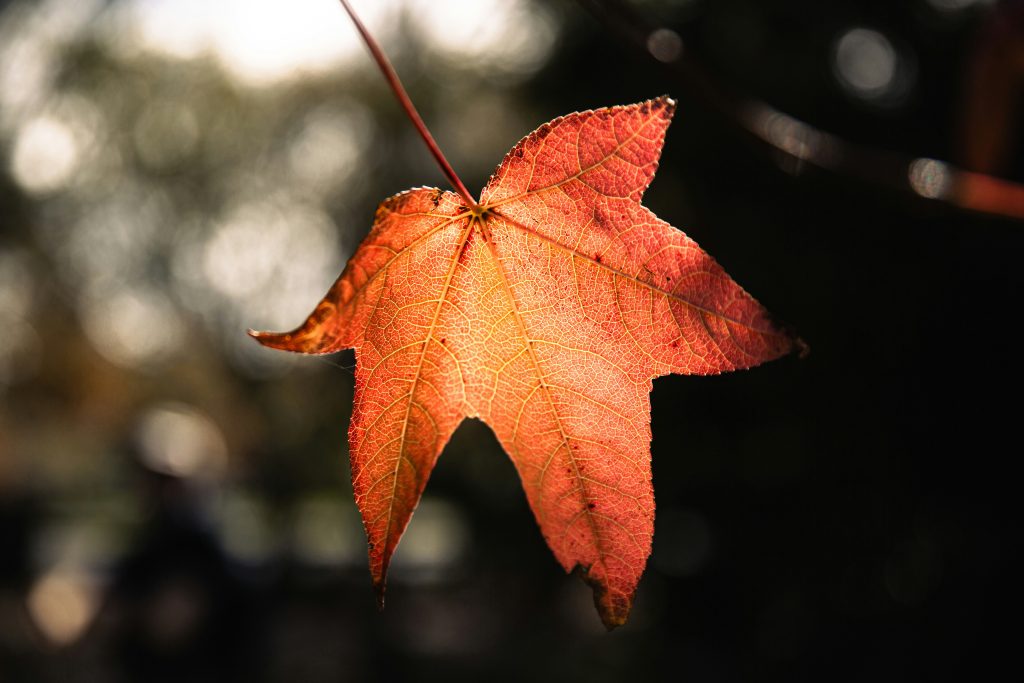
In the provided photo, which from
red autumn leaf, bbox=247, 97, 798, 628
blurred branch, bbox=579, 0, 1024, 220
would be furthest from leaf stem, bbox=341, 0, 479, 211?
blurred branch, bbox=579, 0, 1024, 220

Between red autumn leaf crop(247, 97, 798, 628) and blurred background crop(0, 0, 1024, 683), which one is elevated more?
red autumn leaf crop(247, 97, 798, 628)

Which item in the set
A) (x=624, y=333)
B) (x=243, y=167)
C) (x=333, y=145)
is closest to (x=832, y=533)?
(x=624, y=333)

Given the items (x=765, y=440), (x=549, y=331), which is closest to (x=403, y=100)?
(x=549, y=331)

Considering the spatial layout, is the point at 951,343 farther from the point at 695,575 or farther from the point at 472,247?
the point at 472,247

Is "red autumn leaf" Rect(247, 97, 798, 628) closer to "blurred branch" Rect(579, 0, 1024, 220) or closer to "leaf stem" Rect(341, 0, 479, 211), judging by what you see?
"leaf stem" Rect(341, 0, 479, 211)

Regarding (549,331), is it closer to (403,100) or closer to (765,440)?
(403,100)

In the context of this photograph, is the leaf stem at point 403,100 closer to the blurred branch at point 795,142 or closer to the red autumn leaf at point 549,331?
the red autumn leaf at point 549,331

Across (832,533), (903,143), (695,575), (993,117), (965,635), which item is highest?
(993,117)
